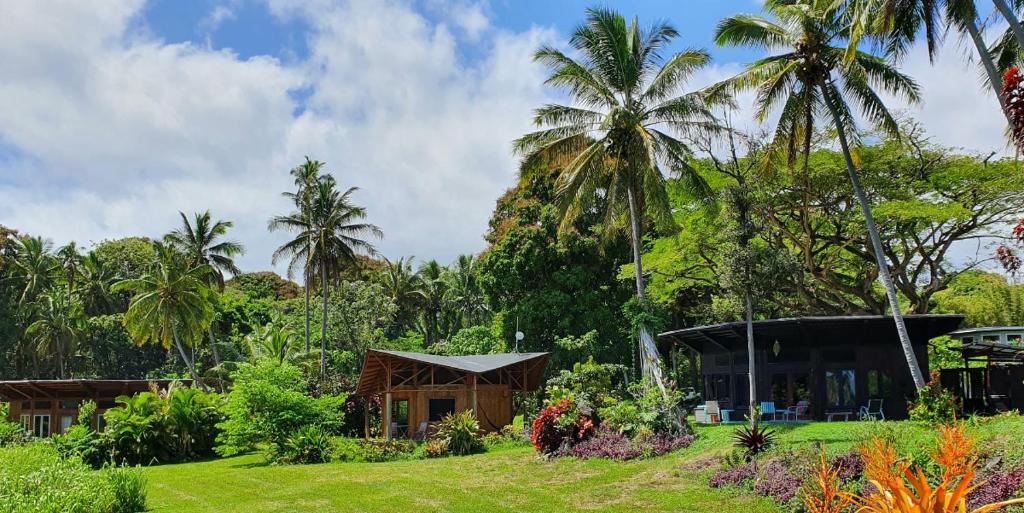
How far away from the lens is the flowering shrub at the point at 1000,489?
10.8 meters

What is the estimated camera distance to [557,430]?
69.0ft

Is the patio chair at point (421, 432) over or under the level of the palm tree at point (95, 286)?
under

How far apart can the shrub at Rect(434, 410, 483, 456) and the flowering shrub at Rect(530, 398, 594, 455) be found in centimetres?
371

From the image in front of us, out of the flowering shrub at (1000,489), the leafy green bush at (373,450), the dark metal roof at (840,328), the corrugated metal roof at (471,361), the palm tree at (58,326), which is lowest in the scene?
the leafy green bush at (373,450)

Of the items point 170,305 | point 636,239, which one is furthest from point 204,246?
point 636,239

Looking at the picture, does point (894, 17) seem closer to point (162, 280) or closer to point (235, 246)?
point (162, 280)

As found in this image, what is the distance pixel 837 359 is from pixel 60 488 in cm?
2010

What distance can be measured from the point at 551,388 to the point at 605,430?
14.0 ft

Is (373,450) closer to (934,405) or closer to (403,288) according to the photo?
(934,405)

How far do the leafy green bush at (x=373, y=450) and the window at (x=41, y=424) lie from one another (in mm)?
20450

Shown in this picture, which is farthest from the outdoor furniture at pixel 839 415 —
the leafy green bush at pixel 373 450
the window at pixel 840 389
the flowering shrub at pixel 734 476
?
the leafy green bush at pixel 373 450

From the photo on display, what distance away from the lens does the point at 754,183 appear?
27.5 meters

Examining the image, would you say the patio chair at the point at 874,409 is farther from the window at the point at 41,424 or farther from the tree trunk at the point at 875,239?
the window at the point at 41,424

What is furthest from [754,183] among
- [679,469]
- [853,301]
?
[679,469]
